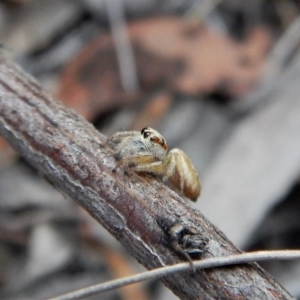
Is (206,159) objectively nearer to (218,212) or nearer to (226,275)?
(218,212)

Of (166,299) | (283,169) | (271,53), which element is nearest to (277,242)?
(283,169)

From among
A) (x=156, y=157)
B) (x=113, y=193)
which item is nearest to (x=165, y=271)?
(x=113, y=193)

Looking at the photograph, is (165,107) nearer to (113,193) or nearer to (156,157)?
(156,157)

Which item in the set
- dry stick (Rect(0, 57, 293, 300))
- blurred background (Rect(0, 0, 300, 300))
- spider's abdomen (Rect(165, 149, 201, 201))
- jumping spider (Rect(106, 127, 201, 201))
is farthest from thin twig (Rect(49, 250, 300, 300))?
blurred background (Rect(0, 0, 300, 300))

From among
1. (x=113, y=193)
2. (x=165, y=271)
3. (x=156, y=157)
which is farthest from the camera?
(x=156, y=157)

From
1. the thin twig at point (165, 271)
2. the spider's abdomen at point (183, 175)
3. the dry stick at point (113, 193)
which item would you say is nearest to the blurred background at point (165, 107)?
the spider's abdomen at point (183, 175)
